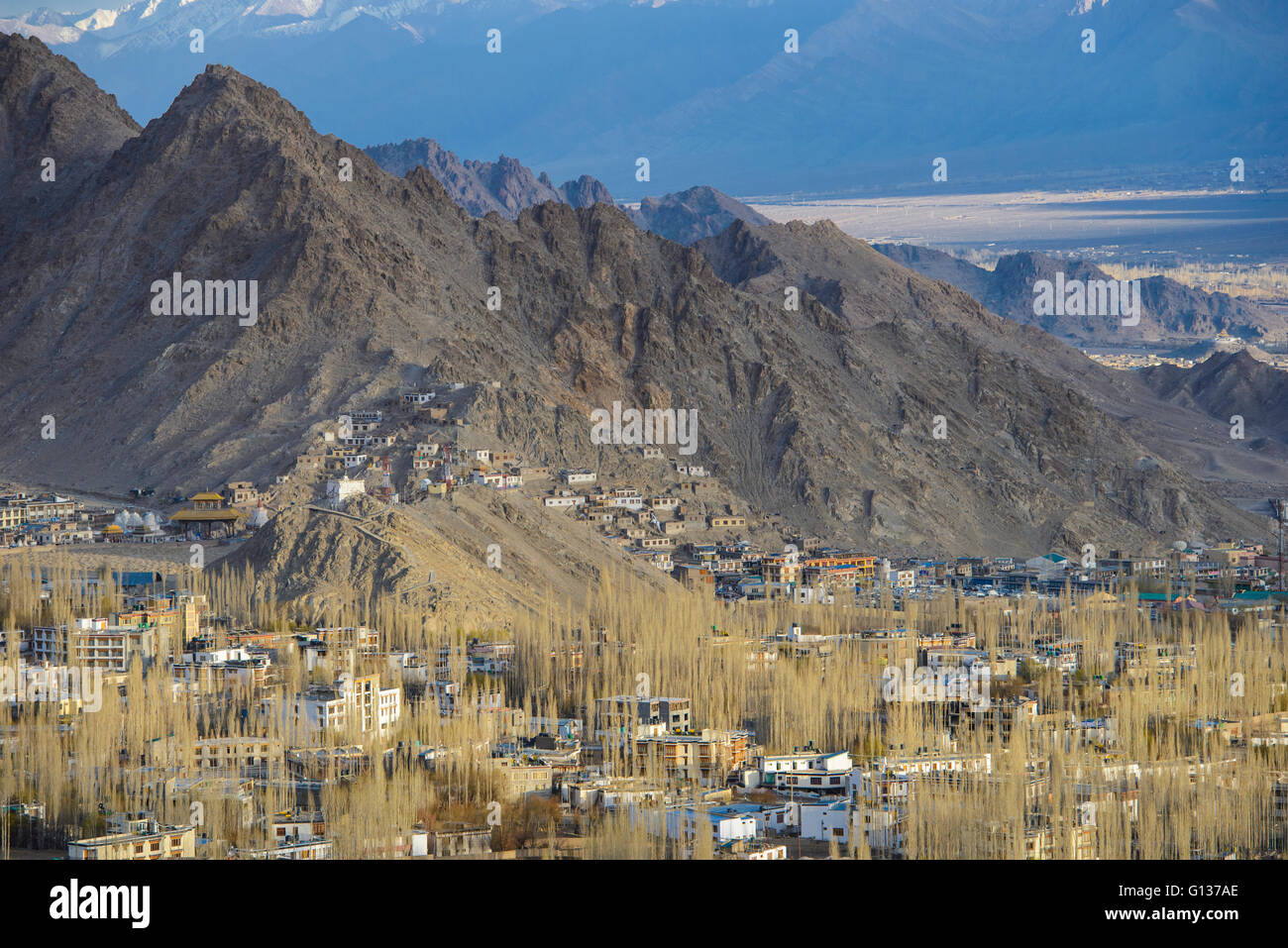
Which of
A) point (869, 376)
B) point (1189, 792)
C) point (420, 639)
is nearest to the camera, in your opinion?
point (1189, 792)

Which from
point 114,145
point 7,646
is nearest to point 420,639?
point 7,646

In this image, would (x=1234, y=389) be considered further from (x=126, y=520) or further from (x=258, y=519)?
(x=126, y=520)

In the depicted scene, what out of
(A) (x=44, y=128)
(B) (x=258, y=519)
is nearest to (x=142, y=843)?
(B) (x=258, y=519)

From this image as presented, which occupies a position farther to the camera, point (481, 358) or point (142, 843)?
point (481, 358)

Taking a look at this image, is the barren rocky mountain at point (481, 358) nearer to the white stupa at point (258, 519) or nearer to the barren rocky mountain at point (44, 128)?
the barren rocky mountain at point (44, 128)

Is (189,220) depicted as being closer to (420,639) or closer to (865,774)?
(420,639)

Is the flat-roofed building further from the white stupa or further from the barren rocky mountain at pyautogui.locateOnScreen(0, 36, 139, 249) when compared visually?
the barren rocky mountain at pyautogui.locateOnScreen(0, 36, 139, 249)

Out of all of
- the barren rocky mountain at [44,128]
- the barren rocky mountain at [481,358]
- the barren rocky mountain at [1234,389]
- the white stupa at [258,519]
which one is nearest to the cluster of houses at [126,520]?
the white stupa at [258,519]
